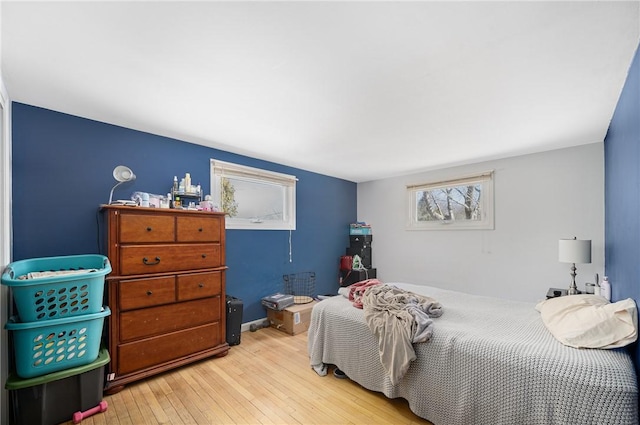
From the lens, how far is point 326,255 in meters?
4.71

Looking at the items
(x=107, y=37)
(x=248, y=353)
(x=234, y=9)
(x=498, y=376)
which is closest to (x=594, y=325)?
(x=498, y=376)

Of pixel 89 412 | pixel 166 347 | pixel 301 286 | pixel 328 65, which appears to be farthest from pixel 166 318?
pixel 328 65

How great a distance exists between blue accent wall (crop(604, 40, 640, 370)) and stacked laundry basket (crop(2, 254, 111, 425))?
11.0 feet

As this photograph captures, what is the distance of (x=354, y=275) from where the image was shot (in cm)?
471

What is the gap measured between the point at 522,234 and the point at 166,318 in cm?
420

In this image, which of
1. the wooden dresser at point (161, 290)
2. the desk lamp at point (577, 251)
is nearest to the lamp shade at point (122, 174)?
the wooden dresser at point (161, 290)

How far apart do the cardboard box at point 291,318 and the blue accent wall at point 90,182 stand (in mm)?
226

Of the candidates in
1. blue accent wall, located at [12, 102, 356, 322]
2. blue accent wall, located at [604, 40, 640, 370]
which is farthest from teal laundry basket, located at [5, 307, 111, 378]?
blue accent wall, located at [604, 40, 640, 370]

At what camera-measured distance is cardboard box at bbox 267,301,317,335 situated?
11.1 ft

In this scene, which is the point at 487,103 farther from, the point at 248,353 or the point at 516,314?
the point at 248,353

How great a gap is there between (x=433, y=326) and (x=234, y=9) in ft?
7.32

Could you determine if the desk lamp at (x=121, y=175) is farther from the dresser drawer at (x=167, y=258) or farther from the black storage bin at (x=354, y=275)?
the black storage bin at (x=354, y=275)

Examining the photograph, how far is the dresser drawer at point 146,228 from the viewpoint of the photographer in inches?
88.0

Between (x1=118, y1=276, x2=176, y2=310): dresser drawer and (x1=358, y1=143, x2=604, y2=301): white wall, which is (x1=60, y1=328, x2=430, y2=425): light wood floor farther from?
(x1=358, y1=143, x2=604, y2=301): white wall
